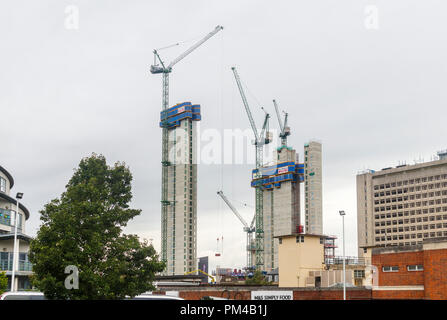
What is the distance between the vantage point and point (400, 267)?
53594mm

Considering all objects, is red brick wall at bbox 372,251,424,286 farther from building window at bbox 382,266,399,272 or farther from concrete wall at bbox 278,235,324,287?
concrete wall at bbox 278,235,324,287

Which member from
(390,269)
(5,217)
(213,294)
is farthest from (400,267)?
(5,217)

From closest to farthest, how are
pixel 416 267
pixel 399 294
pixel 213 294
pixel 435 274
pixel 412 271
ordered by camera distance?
pixel 435 274 → pixel 416 267 → pixel 412 271 → pixel 399 294 → pixel 213 294

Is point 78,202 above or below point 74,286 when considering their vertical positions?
above

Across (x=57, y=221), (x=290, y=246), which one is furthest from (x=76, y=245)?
(x=290, y=246)

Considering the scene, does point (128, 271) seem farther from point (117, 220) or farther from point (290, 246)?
point (290, 246)

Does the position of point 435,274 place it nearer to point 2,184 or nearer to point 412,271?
point 412,271

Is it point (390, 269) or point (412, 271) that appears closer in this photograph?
point (412, 271)

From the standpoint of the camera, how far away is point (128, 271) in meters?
36.3

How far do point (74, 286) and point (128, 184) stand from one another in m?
9.03

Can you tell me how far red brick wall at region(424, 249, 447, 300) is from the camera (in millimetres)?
48375

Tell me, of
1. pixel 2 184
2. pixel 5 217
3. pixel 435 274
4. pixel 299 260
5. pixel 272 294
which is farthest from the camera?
pixel 2 184

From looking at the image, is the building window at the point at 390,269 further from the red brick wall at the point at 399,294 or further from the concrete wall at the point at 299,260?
the concrete wall at the point at 299,260

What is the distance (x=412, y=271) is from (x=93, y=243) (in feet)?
110
